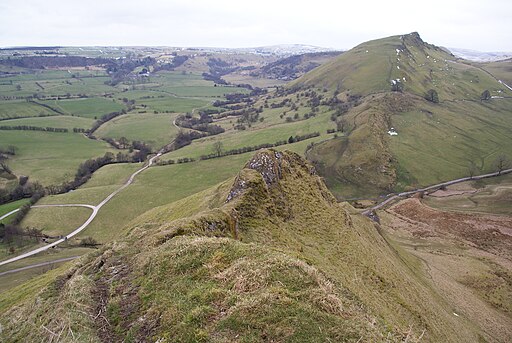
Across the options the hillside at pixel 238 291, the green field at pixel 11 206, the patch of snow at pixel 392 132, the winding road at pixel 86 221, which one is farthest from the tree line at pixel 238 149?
the hillside at pixel 238 291

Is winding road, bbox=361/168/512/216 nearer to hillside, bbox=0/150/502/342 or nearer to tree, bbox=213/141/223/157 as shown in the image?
hillside, bbox=0/150/502/342

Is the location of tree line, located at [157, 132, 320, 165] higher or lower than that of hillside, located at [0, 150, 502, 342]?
lower

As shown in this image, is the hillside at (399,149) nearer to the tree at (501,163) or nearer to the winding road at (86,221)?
the tree at (501,163)

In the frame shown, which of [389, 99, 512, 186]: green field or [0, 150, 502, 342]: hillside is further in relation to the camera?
[389, 99, 512, 186]: green field

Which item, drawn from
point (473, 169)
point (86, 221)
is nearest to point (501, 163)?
point (473, 169)

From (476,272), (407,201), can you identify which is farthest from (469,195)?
(476,272)

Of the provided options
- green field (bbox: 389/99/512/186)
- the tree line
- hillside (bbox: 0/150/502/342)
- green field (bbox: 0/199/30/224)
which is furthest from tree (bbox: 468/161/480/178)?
green field (bbox: 0/199/30/224)
